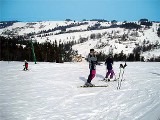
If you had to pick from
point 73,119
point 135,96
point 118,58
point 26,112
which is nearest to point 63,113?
point 73,119

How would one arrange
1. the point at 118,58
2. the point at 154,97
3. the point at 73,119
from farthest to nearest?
the point at 118,58, the point at 154,97, the point at 73,119

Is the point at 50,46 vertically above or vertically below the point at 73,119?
above

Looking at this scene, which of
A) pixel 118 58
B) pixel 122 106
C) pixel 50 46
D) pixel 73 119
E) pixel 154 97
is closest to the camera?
pixel 73 119

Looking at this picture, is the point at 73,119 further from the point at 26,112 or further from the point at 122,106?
the point at 122,106

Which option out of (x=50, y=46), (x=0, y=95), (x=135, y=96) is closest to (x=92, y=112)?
(x=135, y=96)

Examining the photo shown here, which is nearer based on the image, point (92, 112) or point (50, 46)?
point (92, 112)

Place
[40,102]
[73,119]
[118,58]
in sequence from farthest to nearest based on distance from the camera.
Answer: [118,58] < [40,102] < [73,119]

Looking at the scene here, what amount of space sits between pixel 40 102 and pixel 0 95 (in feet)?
8.52

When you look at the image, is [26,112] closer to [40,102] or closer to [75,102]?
[40,102]

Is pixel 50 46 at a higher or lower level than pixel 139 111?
higher

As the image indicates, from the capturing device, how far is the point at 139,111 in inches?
339

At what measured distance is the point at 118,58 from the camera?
113250 millimetres

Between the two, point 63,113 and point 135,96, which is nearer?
point 63,113

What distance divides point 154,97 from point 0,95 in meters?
7.65
